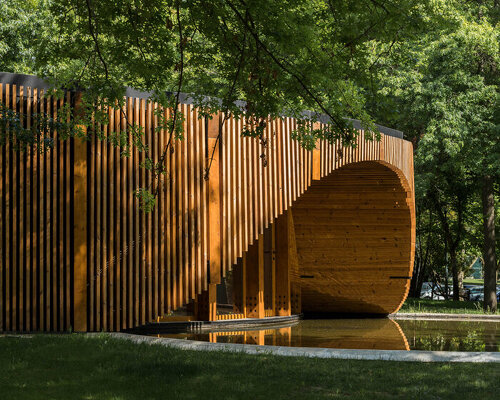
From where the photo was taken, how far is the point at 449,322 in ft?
49.4

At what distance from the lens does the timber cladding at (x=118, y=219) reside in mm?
8922

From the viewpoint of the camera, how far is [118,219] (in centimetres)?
934

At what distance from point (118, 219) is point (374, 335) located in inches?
198

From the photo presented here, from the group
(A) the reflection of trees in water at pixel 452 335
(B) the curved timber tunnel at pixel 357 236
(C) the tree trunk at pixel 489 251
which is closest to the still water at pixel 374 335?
(A) the reflection of trees in water at pixel 452 335

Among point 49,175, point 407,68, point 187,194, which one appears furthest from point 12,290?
point 407,68

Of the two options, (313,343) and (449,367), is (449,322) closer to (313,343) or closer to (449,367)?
(313,343)

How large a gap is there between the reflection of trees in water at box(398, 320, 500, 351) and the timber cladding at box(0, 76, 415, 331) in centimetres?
314

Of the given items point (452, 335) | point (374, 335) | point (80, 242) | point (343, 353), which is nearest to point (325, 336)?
point (374, 335)

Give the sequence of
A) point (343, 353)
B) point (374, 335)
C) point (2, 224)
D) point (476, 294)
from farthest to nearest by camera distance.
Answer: point (476, 294)
point (374, 335)
point (2, 224)
point (343, 353)

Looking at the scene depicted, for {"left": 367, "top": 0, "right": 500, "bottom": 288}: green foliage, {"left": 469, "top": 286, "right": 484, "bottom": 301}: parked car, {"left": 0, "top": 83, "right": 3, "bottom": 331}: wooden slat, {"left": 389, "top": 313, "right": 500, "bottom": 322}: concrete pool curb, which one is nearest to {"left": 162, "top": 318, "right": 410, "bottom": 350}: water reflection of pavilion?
{"left": 389, "top": 313, "right": 500, "bottom": 322}: concrete pool curb

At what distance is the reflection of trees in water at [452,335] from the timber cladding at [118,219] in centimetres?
314

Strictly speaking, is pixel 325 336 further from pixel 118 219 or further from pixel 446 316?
pixel 446 316

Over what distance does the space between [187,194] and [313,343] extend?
2925mm

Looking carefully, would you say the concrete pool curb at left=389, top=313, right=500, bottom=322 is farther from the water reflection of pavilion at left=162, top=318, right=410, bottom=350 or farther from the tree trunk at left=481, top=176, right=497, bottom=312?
the tree trunk at left=481, top=176, right=497, bottom=312
